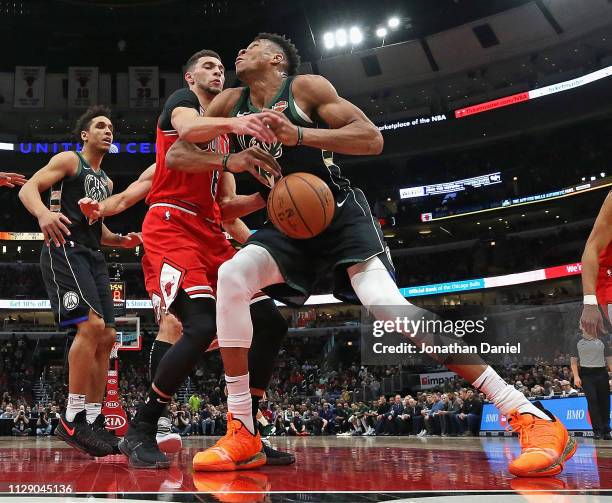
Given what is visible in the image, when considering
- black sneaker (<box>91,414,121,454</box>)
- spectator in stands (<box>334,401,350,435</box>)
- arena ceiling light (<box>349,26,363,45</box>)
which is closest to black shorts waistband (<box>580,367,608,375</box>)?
black sneaker (<box>91,414,121,454</box>)

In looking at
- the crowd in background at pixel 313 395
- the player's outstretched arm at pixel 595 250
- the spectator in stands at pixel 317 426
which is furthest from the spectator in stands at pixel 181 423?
the player's outstretched arm at pixel 595 250

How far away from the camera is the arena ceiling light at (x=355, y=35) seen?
29.8 m

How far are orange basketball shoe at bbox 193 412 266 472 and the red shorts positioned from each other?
2.38 feet

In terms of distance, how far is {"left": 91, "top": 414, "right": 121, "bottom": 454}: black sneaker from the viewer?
3996 millimetres

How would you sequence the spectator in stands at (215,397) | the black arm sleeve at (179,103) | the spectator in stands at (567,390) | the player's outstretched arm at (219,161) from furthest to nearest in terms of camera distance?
the spectator in stands at (215,397) < the spectator in stands at (567,390) < the black arm sleeve at (179,103) < the player's outstretched arm at (219,161)

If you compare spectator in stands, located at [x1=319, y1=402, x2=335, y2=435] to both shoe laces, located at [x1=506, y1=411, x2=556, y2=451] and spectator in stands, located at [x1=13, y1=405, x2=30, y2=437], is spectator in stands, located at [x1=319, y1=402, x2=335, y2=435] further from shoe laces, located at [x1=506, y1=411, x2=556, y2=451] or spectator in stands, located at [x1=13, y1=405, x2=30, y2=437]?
shoe laces, located at [x1=506, y1=411, x2=556, y2=451]

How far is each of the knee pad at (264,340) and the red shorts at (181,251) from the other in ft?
0.94

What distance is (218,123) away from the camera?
3.03 metres

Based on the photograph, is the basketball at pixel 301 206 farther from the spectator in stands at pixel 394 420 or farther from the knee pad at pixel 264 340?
the spectator in stands at pixel 394 420

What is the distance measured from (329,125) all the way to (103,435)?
8.02 ft

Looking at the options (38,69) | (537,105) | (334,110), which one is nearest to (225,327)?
Result: (334,110)

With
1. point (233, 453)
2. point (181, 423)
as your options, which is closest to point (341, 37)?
point (181, 423)

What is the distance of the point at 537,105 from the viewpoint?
29.5 meters

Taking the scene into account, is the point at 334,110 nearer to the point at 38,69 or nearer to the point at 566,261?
the point at 566,261
